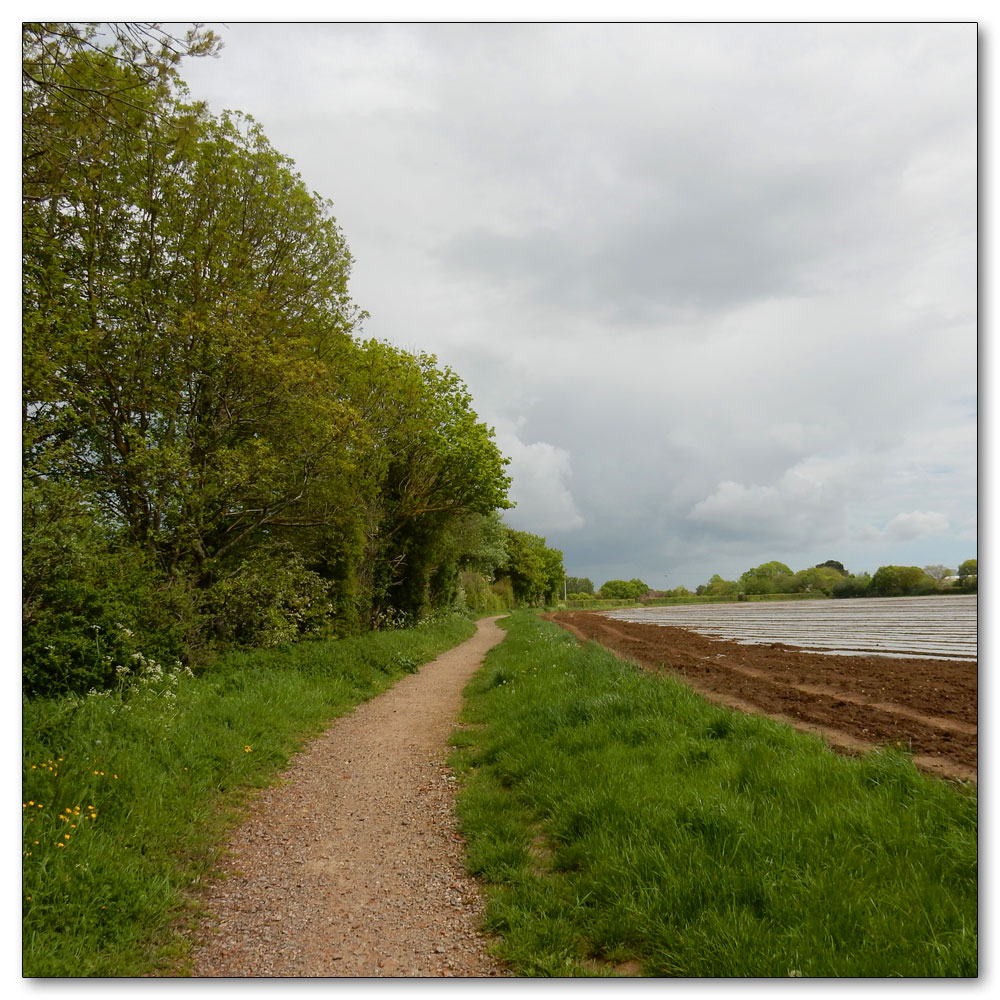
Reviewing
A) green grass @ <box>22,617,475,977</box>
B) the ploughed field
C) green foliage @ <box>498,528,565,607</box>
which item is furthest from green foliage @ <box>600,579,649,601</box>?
green grass @ <box>22,617,475,977</box>

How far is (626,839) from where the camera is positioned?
4137 mm

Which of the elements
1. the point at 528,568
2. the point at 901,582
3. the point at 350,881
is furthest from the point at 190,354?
the point at 528,568

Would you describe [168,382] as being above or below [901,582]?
above

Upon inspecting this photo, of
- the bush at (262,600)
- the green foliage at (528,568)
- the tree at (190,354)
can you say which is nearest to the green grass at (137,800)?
the bush at (262,600)

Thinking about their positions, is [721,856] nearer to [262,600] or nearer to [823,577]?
[823,577]

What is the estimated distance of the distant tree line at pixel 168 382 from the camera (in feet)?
14.9

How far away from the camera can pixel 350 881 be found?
14.4 feet

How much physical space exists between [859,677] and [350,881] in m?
10.6

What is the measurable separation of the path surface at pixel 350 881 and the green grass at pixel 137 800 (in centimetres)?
31

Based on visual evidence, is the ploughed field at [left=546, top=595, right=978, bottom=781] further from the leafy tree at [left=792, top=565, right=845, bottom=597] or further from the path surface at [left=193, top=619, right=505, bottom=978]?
the path surface at [left=193, top=619, right=505, bottom=978]

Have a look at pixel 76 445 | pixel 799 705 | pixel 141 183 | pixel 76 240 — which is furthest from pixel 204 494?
pixel 799 705

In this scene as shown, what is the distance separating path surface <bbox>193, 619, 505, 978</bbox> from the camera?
135 inches

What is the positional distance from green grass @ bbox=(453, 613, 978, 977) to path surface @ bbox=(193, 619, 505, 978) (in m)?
0.32

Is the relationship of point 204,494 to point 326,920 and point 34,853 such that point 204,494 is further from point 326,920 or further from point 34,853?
point 326,920
